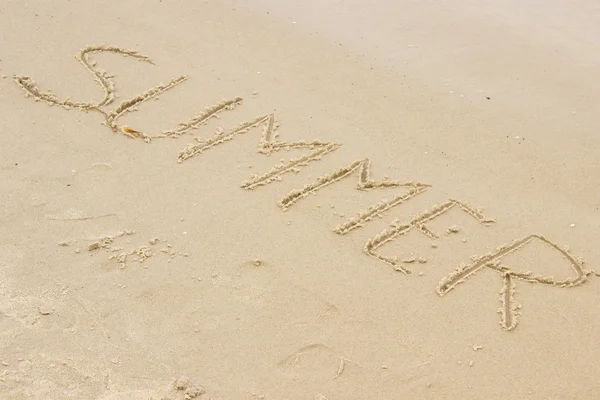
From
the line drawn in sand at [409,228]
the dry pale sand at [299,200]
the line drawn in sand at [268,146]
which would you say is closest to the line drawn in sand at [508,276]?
the dry pale sand at [299,200]

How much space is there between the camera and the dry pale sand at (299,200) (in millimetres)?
2484

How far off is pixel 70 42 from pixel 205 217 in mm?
1853

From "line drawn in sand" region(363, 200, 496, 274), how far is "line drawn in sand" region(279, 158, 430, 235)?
11 cm

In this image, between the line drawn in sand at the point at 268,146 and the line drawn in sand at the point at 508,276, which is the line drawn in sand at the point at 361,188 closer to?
the line drawn in sand at the point at 268,146

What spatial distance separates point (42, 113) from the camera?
3.67m

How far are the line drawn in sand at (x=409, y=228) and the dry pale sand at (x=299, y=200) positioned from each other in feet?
0.04

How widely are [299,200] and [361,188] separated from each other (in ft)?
0.98

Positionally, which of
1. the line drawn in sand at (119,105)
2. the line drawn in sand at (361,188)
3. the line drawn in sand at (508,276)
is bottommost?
the line drawn in sand at (508,276)

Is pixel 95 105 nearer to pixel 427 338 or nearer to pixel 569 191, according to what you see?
pixel 427 338

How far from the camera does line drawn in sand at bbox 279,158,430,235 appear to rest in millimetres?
3070

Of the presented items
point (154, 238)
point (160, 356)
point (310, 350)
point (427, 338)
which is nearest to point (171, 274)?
point (154, 238)

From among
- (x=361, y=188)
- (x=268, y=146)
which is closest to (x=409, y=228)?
(x=361, y=188)

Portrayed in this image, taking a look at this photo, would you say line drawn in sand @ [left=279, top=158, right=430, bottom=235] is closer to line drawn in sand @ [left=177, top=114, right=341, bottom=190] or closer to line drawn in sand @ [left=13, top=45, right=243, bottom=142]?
line drawn in sand @ [left=177, top=114, right=341, bottom=190]

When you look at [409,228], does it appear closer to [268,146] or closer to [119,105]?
[268,146]
